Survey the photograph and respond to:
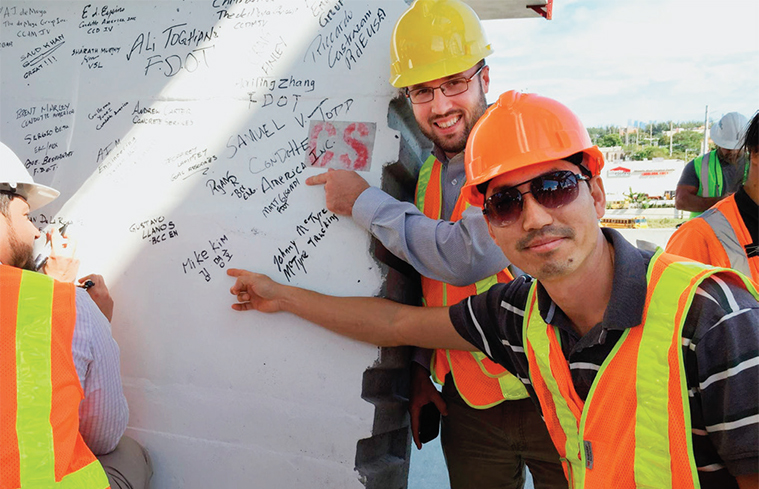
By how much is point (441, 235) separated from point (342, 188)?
57 cm

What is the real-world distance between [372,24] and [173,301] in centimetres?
163

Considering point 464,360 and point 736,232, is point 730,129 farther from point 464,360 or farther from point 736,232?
point 464,360

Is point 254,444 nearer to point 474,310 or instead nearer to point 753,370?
point 474,310

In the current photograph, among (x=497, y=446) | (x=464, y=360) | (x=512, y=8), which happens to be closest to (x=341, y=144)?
(x=464, y=360)

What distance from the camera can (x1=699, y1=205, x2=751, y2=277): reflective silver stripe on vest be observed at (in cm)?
239

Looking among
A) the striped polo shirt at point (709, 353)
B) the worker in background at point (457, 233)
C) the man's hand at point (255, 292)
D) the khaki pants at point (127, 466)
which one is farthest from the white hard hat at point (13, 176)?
the striped polo shirt at point (709, 353)

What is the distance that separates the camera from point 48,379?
160 cm

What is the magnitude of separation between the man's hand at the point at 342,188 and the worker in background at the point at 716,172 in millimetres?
3599

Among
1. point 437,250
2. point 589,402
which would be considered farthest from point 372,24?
point 589,402

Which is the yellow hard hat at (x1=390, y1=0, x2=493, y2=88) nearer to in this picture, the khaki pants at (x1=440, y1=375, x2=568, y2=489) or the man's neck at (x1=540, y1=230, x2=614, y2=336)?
the man's neck at (x1=540, y1=230, x2=614, y2=336)

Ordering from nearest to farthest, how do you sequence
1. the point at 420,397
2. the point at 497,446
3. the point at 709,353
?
the point at 709,353 → the point at 497,446 → the point at 420,397

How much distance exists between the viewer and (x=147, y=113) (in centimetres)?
285

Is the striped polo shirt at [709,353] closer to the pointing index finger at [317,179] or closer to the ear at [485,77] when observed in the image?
the ear at [485,77]

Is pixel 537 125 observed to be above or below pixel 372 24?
below
